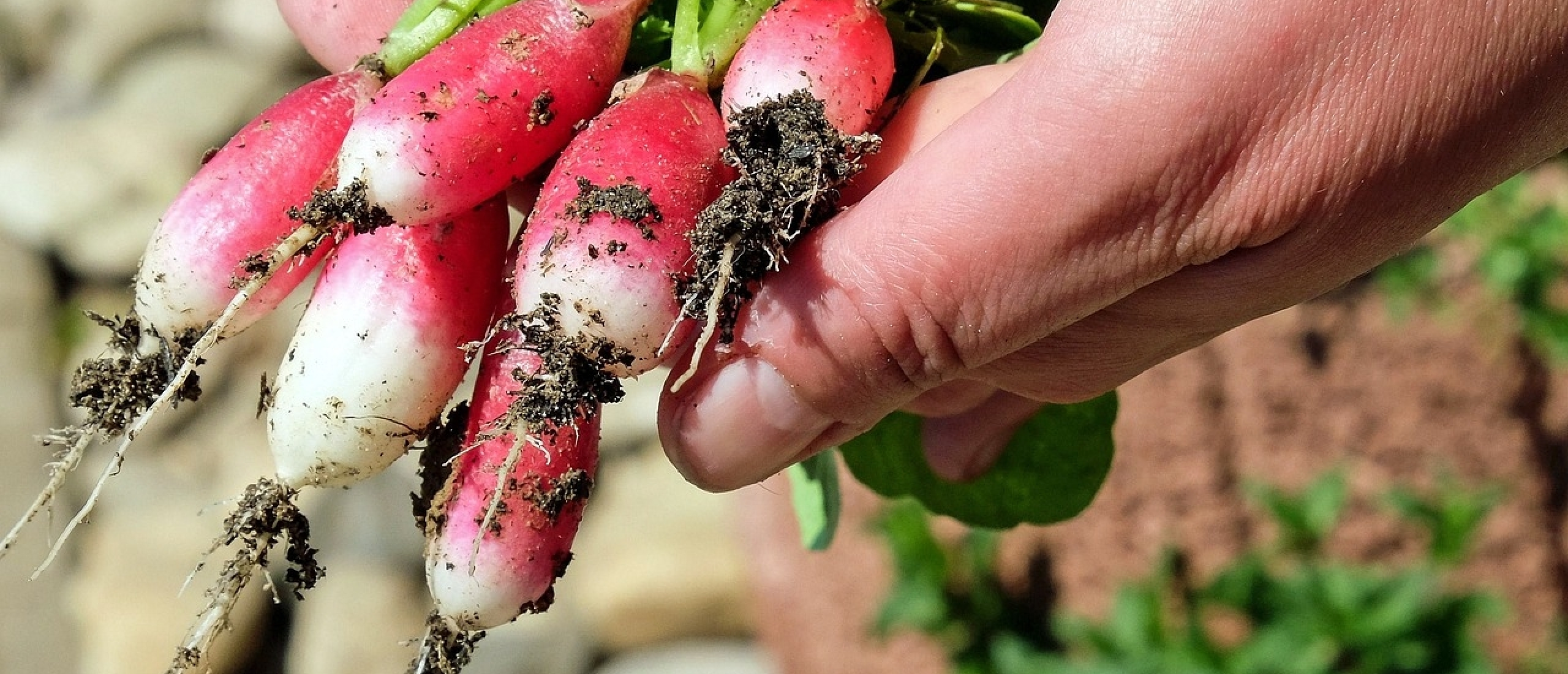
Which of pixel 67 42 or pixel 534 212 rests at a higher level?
pixel 534 212

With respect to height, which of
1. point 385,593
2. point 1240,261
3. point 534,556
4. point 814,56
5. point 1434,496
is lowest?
point 385,593

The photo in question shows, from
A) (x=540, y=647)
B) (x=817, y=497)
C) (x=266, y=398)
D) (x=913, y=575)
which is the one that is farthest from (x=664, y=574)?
(x=266, y=398)

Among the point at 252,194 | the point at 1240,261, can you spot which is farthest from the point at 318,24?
the point at 1240,261

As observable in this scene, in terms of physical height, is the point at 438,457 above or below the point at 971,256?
below

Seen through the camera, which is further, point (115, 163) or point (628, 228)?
point (115, 163)

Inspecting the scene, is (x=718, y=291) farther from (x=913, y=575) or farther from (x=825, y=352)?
(x=913, y=575)

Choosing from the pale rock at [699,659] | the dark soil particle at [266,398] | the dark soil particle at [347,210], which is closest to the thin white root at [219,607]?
the dark soil particle at [266,398]

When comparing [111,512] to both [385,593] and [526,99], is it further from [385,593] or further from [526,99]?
[526,99]
